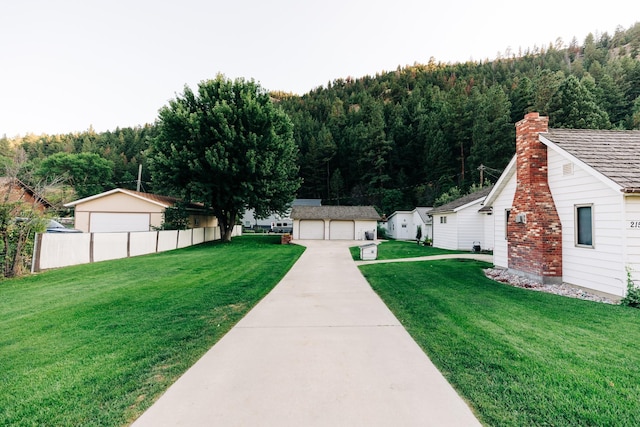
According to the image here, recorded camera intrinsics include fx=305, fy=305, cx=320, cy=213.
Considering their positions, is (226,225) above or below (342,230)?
above

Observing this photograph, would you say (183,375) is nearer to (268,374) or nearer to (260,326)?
(268,374)

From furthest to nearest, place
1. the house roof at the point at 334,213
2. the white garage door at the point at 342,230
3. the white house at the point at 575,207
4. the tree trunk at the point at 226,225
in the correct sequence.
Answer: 1. the white garage door at the point at 342,230
2. the house roof at the point at 334,213
3. the tree trunk at the point at 226,225
4. the white house at the point at 575,207

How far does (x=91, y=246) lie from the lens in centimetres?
1341

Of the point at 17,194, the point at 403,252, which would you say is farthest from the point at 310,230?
the point at 17,194

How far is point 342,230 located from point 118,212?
19.9m

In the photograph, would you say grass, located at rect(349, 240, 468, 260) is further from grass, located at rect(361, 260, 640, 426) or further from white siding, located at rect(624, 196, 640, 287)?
white siding, located at rect(624, 196, 640, 287)

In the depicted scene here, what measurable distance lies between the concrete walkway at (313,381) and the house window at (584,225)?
20.0 ft

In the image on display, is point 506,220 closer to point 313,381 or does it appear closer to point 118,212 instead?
point 313,381

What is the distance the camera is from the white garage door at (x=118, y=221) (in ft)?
79.9

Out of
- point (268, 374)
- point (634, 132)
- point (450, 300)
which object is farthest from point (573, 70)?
point (268, 374)

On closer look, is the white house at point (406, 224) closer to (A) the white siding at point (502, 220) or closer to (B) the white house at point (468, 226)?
(B) the white house at point (468, 226)

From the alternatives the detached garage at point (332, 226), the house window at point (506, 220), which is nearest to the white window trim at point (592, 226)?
the house window at point (506, 220)

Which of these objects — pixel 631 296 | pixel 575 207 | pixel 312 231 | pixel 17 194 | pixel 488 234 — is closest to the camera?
pixel 631 296

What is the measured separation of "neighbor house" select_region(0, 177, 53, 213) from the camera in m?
9.90
